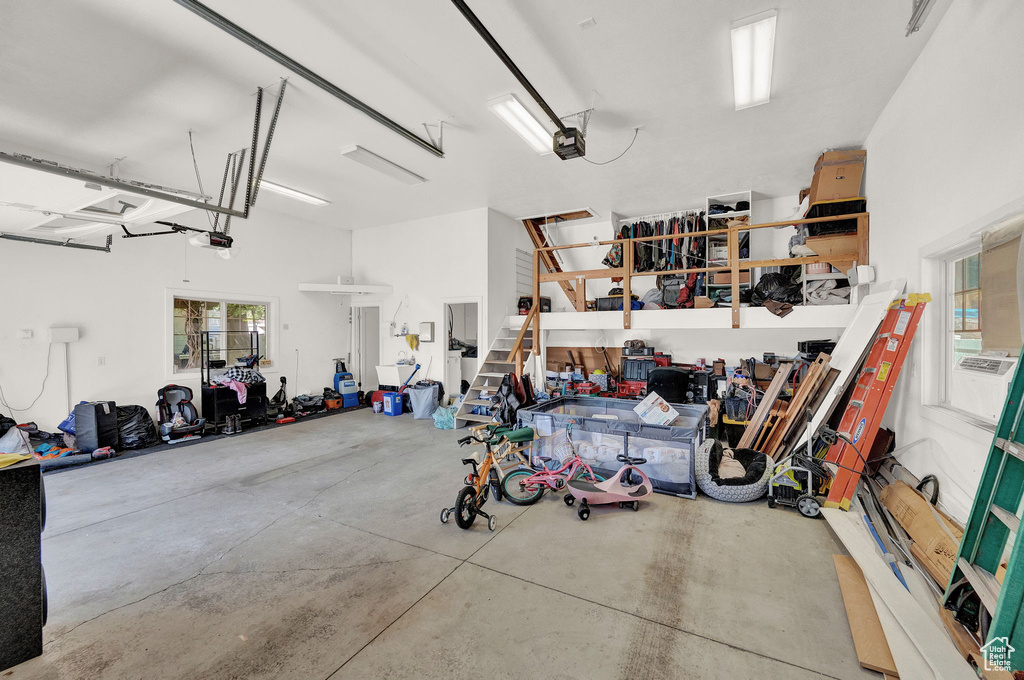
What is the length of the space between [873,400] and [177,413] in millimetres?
8667

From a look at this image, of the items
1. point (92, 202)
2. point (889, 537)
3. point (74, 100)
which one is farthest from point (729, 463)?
point (74, 100)

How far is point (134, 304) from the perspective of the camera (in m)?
6.32

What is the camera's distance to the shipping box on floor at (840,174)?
16.4 ft

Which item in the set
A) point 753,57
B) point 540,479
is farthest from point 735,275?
point 540,479

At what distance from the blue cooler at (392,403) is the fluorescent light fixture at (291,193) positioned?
3636mm

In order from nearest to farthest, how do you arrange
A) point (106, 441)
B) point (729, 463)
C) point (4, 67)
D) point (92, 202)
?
1. point (4, 67)
2. point (92, 202)
3. point (729, 463)
4. point (106, 441)

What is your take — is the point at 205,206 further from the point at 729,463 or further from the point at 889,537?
the point at 889,537

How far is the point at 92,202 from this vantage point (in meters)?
3.78

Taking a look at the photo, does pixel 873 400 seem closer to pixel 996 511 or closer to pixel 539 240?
pixel 996 511

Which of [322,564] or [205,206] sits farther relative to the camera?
[205,206]

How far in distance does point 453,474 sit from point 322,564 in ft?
6.09

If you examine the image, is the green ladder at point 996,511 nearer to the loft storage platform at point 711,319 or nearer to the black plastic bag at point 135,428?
the loft storage platform at point 711,319

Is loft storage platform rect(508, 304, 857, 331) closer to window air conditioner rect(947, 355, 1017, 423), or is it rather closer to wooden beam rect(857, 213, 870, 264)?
wooden beam rect(857, 213, 870, 264)

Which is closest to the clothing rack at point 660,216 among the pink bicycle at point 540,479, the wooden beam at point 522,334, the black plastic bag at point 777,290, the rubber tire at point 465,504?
the black plastic bag at point 777,290
